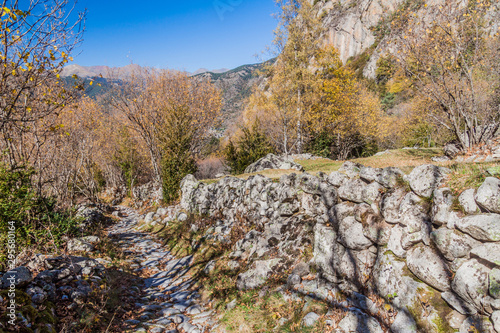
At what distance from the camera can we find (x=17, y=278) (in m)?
4.55

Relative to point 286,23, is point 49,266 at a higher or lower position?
lower

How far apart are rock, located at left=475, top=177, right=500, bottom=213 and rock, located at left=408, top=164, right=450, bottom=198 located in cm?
79

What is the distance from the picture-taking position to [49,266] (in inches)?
222

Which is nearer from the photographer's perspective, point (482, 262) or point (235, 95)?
point (482, 262)

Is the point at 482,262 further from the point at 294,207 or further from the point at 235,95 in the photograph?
the point at 235,95

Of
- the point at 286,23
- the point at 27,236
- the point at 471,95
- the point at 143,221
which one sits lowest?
the point at 143,221

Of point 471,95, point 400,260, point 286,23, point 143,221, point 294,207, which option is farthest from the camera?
point 286,23

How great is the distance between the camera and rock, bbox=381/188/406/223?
189 inches

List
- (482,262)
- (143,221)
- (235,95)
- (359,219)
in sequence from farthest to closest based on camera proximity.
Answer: (235,95)
(143,221)
(359,219)
(482,262)

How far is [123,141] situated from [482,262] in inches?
962

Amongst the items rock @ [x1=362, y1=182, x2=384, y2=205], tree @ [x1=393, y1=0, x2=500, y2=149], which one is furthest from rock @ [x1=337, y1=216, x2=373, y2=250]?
tree @ [x1=393, y1=0, x2=500, y2=149]

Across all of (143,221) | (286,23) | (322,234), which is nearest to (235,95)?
(286,23)

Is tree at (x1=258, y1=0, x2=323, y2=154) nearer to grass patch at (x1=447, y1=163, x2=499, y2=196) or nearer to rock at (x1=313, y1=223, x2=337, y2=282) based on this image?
rock at (x1=313, y1=223, x2=337, y2=282)

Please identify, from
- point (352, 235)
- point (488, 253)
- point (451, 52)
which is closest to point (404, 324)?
point (488, 253)
